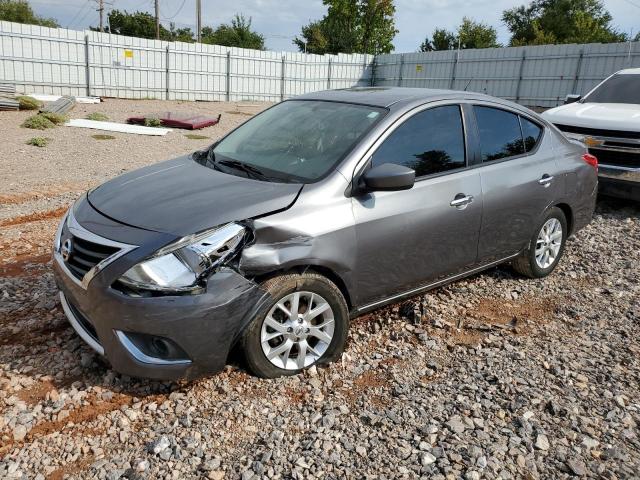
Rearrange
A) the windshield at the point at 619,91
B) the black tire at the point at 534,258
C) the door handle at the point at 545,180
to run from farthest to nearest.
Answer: the windshield at the point at 619,91 < the black tire at the point at 534,258 < the door handle at the point at 545,180

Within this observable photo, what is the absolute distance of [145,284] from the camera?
2.72 meters

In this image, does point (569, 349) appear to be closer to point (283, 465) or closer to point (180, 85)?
point (283, 465)

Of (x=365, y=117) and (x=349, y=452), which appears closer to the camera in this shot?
(x=349, y=452)

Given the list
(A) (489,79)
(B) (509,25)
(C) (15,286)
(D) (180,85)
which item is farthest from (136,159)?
(B) (509,25)

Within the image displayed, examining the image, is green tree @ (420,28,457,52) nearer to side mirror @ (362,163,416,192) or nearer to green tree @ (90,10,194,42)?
green tree @ (90,10,194,42)

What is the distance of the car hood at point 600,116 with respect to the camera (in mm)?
7086

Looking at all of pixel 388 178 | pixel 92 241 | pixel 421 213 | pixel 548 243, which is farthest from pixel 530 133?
pixel 92 241

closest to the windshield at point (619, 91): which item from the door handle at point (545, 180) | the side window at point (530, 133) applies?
the side window at point (530, 133)

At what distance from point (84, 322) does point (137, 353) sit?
0.53 metres

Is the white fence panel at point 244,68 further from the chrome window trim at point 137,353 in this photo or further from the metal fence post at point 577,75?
the chrome window trim at point 137,353

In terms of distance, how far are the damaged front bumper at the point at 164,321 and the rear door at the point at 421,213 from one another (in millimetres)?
884

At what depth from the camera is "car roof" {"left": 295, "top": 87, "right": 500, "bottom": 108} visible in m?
3.88

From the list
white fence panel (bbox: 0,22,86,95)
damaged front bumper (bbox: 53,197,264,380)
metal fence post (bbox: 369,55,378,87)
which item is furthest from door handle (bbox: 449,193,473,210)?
metal fence post (bbox: 369,55,378,87)

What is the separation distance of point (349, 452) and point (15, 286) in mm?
3111
